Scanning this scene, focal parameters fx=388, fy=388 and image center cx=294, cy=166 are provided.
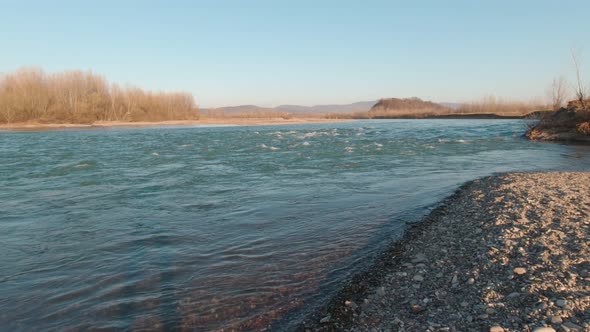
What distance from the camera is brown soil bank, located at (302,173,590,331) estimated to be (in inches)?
163

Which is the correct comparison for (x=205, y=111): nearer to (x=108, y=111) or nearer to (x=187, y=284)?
(x=108, y=111)

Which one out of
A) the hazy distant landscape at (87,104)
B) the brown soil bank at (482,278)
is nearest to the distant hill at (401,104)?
the hazy distant landscape at (87,104)

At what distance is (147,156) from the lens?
75.8ft

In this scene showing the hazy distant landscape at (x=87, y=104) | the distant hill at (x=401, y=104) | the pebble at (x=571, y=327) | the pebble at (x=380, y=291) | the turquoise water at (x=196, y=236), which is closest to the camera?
the pebble at (x=571, y=327)

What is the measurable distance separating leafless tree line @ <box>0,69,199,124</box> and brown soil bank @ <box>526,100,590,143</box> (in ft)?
228

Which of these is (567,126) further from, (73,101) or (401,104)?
(401,104)

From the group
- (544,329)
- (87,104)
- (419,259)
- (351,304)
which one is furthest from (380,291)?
(87,104)

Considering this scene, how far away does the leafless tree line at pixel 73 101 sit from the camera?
66312 millimetres

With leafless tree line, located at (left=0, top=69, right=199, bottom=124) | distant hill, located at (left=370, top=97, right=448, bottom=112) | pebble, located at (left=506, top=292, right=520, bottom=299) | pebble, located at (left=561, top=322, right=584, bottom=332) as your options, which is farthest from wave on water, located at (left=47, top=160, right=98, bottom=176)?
distant hill, located at (left=370, top=97, right=448, bottom=112)

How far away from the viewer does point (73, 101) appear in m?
72.6

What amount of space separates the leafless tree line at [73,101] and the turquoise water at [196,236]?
5948 cm

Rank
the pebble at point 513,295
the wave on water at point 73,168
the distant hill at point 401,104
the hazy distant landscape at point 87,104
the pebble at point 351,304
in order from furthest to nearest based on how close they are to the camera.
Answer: the distant hill at point 401,104, the hazy distant landscape at point 87,104, the wave on water at point 73,168, the pebble at point 351,304, the pebble at point 513,295

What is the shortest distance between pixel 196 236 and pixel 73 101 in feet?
251

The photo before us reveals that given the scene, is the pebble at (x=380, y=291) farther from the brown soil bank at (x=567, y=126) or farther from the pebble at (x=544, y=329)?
the brown soil bank at (x=567, y=126)
